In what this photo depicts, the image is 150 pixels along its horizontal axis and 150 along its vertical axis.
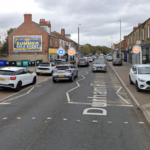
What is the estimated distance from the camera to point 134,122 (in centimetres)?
633

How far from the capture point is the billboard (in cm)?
3900

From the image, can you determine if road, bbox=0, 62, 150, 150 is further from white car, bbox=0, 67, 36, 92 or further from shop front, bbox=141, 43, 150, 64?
shop front, bbox=141, 43, 150, 64

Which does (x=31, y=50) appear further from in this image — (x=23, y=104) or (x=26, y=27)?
(x=23, y=104)

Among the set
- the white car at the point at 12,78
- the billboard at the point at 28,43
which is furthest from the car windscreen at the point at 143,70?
the billboard at the point at 28,43

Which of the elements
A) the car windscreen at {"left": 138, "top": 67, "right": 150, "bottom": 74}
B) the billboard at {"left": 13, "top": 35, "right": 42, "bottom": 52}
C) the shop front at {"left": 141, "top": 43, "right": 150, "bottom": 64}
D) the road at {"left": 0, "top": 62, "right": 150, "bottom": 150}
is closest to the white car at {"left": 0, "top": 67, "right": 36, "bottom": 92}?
the road at {"left": 0, "top": 62, "right": 150, "bottom": 150}

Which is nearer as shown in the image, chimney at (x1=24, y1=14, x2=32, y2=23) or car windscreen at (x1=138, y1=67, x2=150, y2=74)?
car windscreen at (x1=138, y1=67, x2=150, y2=74)

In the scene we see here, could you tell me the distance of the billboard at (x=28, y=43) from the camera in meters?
39.0

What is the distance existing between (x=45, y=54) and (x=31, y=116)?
108ft

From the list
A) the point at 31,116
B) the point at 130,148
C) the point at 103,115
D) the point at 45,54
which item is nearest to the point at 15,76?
the point at 31,116

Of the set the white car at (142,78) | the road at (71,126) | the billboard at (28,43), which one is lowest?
the road at (71,126)

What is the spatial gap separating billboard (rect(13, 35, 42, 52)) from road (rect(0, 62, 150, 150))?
31.0m

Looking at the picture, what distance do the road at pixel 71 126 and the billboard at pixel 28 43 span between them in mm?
31048

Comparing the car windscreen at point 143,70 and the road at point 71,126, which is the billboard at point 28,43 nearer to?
the car windscreen at point 143,70

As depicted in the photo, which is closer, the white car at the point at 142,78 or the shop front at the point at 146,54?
the white car at the point at 142,78
